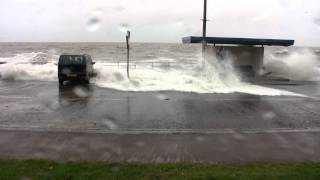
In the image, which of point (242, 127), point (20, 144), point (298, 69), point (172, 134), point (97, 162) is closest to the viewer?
point (97, 162)

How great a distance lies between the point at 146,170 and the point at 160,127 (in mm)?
4436

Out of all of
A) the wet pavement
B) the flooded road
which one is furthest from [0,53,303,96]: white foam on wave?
the wet pavement

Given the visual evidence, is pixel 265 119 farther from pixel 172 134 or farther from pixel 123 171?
pixel 123 171

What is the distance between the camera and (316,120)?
1259 centimetres

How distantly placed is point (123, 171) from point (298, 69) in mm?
27232

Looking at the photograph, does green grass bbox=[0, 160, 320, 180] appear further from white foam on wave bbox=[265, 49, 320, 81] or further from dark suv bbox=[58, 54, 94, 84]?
white foam on wave bbox=[265, 49, 320, 81]

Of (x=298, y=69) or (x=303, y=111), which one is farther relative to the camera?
(x=298, y=69)

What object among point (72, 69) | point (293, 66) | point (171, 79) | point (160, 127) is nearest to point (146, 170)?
point (160, 127)

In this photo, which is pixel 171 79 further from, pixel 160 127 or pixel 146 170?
pixel 146 170

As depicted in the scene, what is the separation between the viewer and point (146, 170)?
6840 mm

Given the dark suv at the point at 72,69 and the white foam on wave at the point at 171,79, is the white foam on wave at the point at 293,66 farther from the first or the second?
the dark suv at the point at 72,69

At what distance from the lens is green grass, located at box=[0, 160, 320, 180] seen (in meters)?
6.47

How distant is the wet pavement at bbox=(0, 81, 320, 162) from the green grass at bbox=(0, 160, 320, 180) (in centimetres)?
65

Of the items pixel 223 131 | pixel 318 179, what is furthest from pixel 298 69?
pixel 318 179
